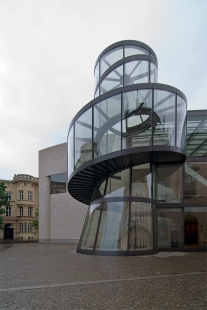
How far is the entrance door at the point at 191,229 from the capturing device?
50.4 ft

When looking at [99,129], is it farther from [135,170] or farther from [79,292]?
[79,292]

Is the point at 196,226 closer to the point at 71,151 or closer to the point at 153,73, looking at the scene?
the point at 71,151

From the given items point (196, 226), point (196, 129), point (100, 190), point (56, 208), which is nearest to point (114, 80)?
point (196, 129)

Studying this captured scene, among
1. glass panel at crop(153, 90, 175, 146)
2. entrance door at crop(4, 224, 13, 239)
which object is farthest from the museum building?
entrance door at crop(4, 224, 13, 239)

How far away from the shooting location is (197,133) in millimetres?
17078

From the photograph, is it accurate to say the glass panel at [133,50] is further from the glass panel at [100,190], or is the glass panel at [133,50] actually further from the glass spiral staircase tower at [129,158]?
the glass panel at [100,190]

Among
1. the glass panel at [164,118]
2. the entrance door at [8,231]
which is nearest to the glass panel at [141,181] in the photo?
the glass panel at [164,118]

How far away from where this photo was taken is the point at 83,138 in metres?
15.5

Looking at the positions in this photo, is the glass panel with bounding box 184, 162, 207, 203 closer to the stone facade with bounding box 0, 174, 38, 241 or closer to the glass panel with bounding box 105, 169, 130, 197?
the glass panel with bounding box 105, 169, 130, 197

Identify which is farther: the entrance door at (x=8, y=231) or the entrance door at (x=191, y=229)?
the entrance door at (x=8, y=231)

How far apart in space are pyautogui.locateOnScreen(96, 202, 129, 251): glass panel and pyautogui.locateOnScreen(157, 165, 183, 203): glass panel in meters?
3.23

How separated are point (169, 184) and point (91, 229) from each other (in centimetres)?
529

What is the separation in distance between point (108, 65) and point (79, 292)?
1744cm

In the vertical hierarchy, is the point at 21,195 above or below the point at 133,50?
below
